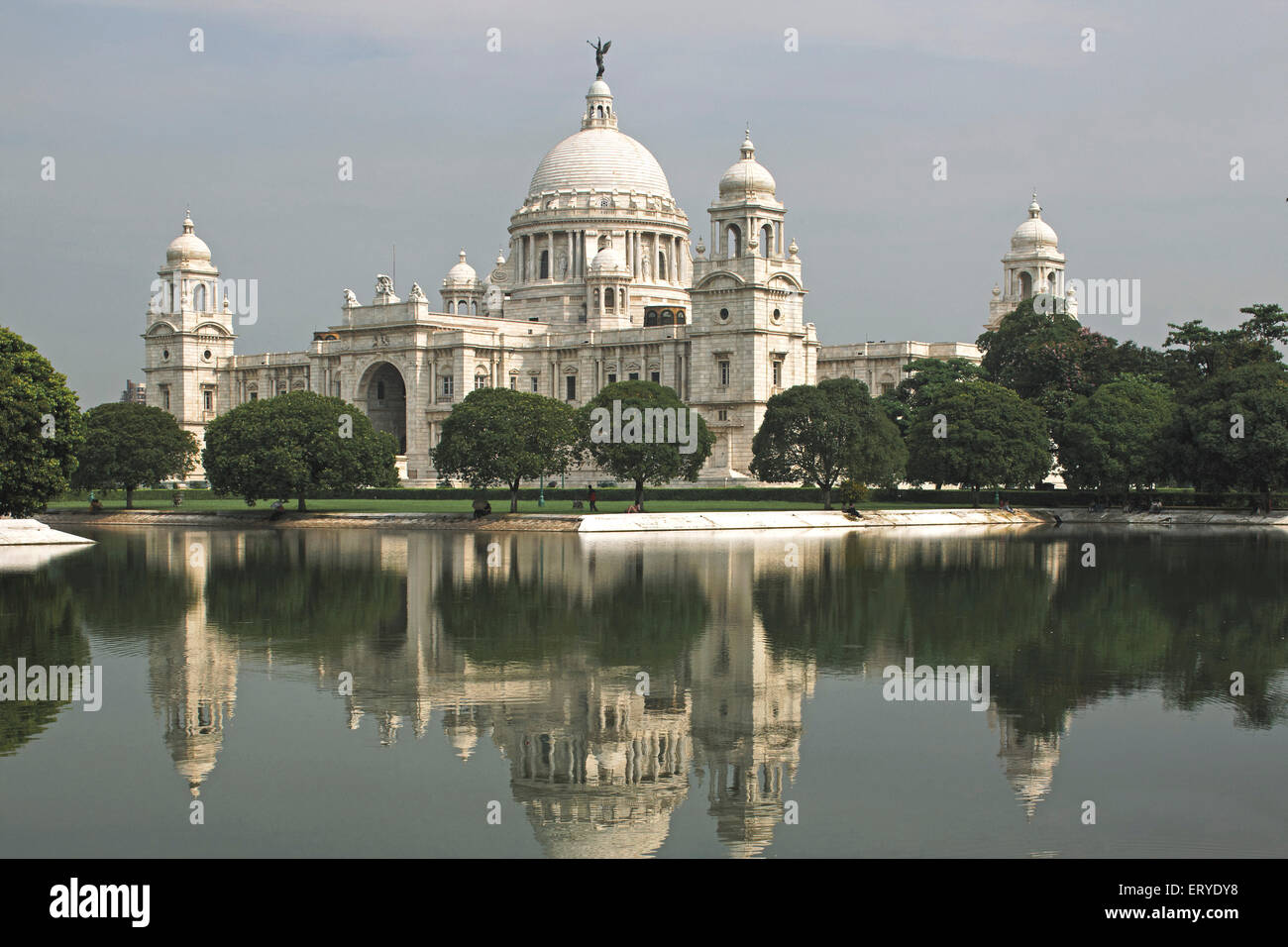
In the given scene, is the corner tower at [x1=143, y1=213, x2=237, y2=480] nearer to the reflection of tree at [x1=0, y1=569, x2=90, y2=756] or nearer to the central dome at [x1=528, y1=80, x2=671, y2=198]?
the central dome at [x1=528, y1=80, x2=671, y2=198]

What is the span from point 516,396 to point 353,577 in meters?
33.8

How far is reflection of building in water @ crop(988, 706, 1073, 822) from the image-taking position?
47.2 ft

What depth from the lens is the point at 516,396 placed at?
227 feet

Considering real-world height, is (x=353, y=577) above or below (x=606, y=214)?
below

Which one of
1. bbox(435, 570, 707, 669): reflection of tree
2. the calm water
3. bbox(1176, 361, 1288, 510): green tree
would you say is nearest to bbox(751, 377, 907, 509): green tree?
bbox(1176, 361, 1288, 510): green tree

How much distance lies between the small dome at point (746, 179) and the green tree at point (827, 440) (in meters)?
25.9

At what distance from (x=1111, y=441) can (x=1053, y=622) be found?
47.9 m

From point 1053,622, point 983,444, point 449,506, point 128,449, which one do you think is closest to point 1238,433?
point 983,444

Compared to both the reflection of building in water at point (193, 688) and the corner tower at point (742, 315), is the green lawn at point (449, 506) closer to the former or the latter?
the corner tower at point (742, 315)

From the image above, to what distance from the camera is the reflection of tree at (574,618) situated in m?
22.9
